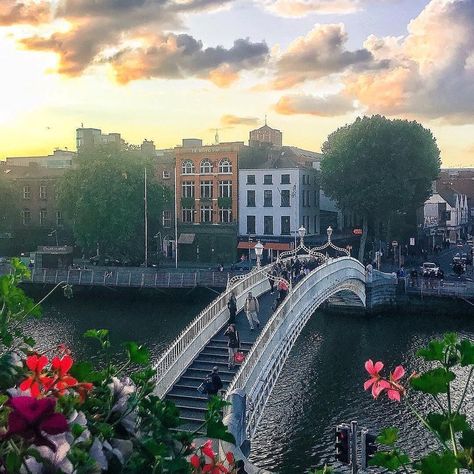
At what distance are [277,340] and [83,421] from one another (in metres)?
18.8

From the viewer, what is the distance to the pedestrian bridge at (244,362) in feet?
58.0

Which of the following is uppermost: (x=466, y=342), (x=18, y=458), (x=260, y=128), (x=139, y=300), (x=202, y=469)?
(x=260, y=128)

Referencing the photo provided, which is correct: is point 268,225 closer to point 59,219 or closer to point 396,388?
point 59,219

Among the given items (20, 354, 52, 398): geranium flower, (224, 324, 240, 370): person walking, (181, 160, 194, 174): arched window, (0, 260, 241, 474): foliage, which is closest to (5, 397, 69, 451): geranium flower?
(0, 260, 241, 474): foliage

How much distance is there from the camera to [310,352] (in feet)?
104

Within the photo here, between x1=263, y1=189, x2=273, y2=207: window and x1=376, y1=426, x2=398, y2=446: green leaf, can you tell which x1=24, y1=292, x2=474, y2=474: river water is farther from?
x1=376, y1=426, x2=398, y2=446: green leaf

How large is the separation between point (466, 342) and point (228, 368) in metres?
16.6

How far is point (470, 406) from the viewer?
23.5m

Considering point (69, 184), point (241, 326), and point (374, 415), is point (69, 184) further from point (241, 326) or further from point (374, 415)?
point (374, 415)

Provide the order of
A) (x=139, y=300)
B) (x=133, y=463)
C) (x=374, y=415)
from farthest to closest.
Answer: (x=139, y=300) < (x=374, y=415) < (x=133, y=463)

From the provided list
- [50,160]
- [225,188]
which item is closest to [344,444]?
[225,188]

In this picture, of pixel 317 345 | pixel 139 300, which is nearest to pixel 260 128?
pixel 139 300

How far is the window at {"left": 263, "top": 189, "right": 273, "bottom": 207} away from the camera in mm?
55156

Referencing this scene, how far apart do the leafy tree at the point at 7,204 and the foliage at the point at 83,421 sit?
54733 mm
